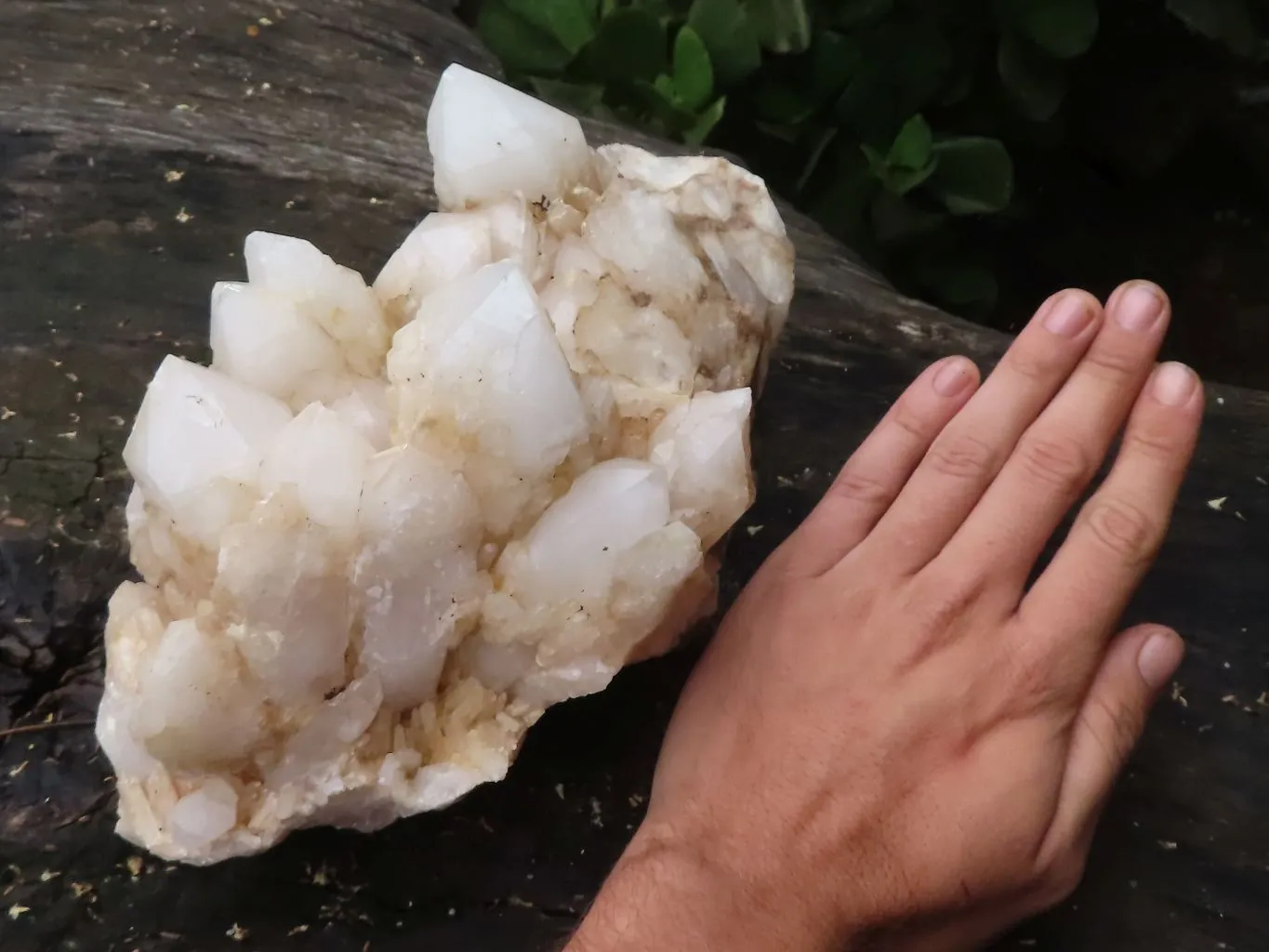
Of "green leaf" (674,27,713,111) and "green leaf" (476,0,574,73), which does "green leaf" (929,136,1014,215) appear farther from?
"green leaf" (476,0,574,73)

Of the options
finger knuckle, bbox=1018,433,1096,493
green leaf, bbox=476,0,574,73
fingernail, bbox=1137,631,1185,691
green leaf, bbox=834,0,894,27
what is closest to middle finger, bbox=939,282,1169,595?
finger knuckle, bbox=1018,433,1096,493

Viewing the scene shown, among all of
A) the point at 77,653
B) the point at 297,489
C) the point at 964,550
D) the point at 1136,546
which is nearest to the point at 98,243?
the point at 77,653

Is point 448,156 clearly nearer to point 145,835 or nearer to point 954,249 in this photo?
point 145,835

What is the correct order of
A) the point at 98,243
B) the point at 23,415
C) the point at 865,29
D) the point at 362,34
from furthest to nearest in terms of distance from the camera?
1. the point at 865,29
2. the point at 362,34
3. the point at 98,243
4. the point at 23,415

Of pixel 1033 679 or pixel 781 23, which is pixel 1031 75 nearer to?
pixel 781 23

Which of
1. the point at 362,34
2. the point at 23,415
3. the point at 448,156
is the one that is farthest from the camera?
the point at 362,34
